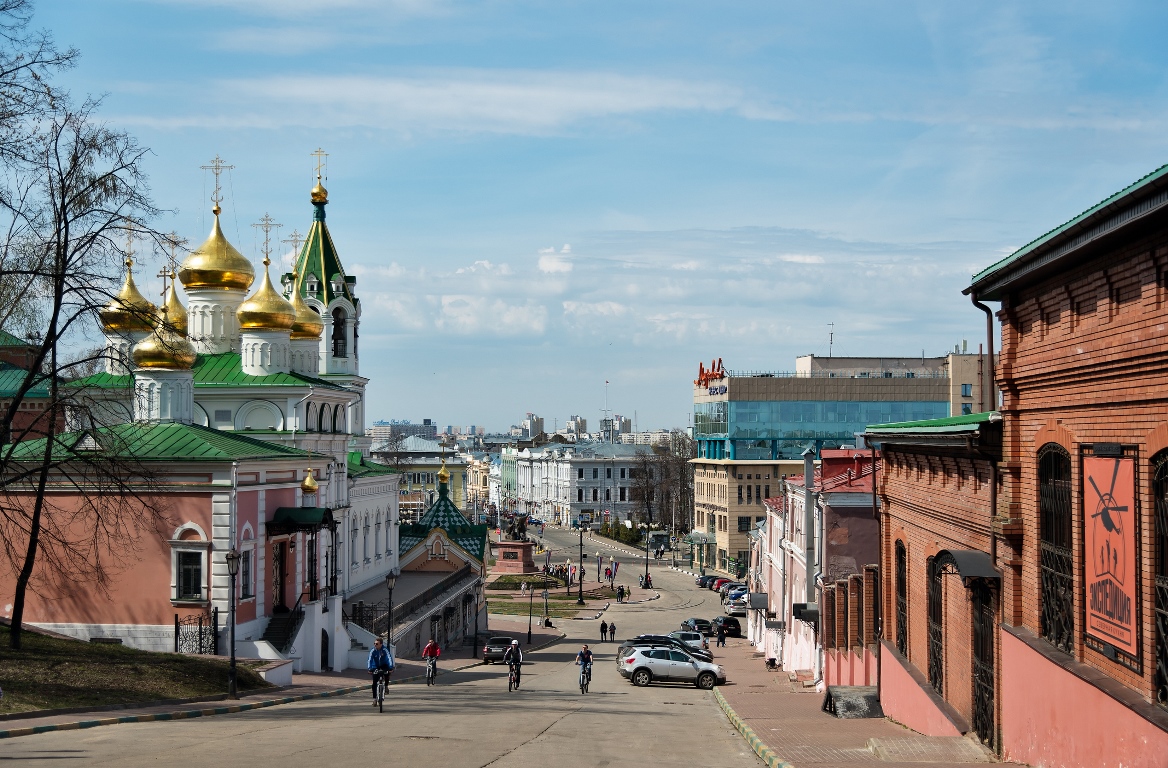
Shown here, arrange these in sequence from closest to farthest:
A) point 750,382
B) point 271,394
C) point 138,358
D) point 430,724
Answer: point 430,724 < point 138,358 < point 271,394 < point 750,382

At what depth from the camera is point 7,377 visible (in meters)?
50.3

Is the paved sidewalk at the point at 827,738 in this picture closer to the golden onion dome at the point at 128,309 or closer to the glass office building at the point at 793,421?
the golden onion dome at the point at 128,309

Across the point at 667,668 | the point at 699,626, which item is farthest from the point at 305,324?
the point at 699,626

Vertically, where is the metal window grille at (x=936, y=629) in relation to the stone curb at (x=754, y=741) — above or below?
above

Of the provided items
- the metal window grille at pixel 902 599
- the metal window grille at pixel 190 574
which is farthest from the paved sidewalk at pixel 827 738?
the metal window grille at pixel 190 574

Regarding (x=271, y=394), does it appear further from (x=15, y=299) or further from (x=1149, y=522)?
(x=1149, y=522)

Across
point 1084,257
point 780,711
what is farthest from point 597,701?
point 1084,257

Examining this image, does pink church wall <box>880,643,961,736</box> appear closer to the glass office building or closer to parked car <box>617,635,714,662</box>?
parked car <box>617,635,714,662</box>

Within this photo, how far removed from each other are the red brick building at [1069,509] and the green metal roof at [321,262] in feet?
143

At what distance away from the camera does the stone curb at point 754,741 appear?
57.5 feet

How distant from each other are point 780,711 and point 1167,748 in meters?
17.1

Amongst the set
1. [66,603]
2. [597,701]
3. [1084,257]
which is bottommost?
[597,701]

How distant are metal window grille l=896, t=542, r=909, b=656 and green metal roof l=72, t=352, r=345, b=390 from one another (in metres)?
29.9

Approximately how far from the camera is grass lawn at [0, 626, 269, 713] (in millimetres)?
23125
